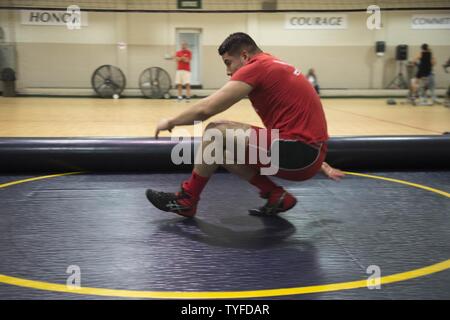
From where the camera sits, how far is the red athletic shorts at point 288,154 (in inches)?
101

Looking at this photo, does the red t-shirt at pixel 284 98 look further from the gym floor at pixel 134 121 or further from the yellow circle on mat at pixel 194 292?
the gym floor at pixel 134 121

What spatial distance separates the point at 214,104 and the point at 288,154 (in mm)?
519

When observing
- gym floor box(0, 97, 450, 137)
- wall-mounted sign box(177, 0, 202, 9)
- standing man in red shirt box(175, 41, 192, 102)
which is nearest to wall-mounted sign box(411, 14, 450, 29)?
gym floor box(0, 97, 450, 137)

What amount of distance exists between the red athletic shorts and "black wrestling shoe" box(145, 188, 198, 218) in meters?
0.44

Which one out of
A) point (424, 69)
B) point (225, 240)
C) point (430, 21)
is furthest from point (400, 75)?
point (225, 240)

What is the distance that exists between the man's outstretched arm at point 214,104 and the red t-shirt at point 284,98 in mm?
52

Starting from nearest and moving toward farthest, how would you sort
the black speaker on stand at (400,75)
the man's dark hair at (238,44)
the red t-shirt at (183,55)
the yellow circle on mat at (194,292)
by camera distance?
the yellow circle on mat at (194,292)
the man's dark hair at (238,44)
the red t-shirt at (183,55)
the black speaker on stand at (400,75)

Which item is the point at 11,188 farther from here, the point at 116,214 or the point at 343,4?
the point at 343,4

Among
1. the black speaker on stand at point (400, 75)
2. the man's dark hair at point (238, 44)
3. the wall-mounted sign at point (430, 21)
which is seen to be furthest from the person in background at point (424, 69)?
the man's dark hair at point (238, 44)

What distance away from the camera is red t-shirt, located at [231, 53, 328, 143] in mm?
2482

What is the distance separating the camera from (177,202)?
2.77 meters

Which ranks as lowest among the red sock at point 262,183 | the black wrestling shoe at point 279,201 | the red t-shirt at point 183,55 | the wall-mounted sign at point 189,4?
the black wrestling shoe at point 279,201

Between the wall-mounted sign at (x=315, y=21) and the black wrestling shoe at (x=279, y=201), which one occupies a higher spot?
the wall-mounted sign at (x=315, y=21)

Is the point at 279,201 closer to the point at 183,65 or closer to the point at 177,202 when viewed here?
the point at 177,202
